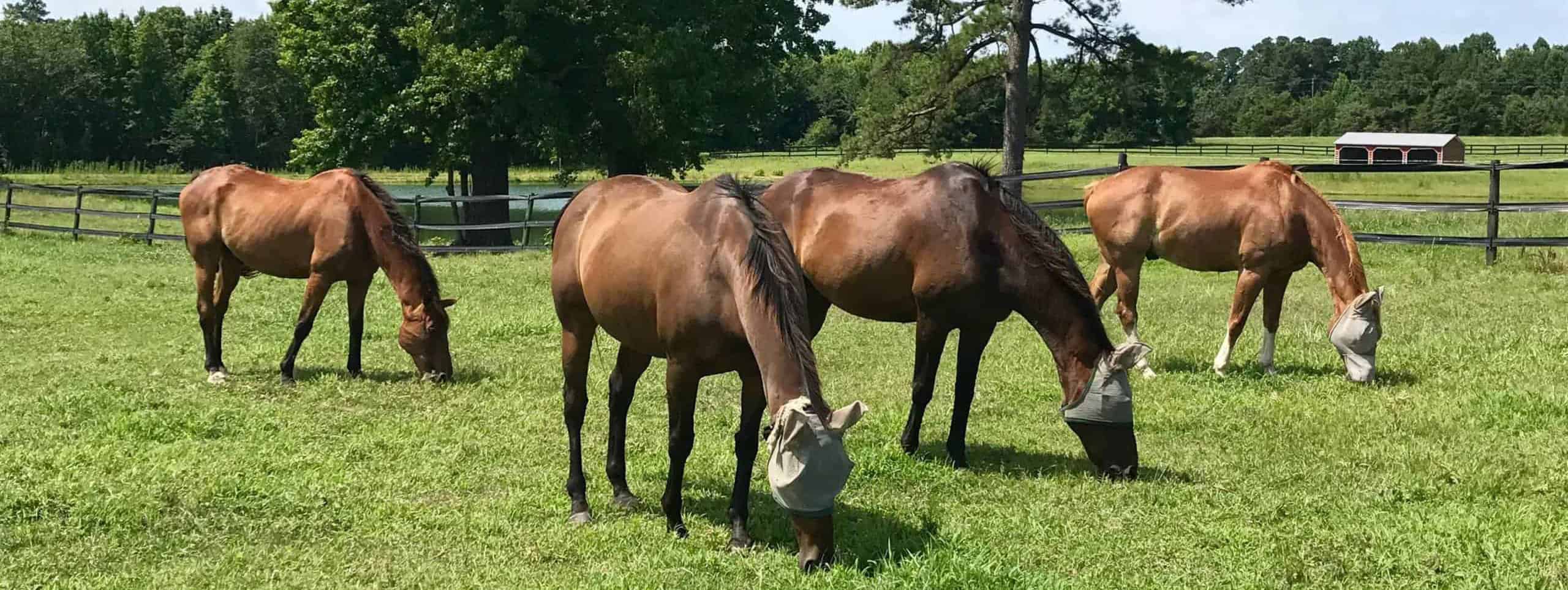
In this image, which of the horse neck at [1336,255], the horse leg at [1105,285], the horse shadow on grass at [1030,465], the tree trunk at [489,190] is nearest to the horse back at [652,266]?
the horse shadow on grass at [1030,465]

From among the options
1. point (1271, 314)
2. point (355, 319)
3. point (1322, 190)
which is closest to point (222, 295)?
point (355, 319)

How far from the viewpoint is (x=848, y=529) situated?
505 centimetres

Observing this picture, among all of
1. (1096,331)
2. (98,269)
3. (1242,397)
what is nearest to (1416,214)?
(1242,397)

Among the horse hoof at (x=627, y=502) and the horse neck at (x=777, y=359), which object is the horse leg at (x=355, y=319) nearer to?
the horse hoof at (x=627, y=502)

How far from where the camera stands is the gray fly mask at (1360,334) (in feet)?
25.1

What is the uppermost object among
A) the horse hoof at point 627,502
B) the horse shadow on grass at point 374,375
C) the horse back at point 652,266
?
the horse back at point 652,266

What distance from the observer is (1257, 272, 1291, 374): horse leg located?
857 cm

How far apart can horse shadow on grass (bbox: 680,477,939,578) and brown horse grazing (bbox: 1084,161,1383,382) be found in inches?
157

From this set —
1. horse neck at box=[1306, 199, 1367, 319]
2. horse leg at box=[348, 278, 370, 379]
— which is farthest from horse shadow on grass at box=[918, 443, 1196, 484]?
horse leg at box=[348, 278, 370, 379]

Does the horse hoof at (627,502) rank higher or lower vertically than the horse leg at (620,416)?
lower

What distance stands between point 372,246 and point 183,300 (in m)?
5.62

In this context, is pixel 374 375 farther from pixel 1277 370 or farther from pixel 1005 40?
pixel 1005 40

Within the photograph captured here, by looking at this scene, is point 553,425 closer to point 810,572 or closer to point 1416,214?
point 810,572

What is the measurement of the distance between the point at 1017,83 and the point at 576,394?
1685 centimetres
